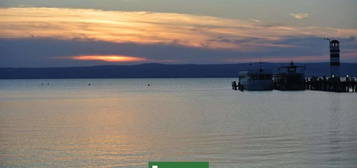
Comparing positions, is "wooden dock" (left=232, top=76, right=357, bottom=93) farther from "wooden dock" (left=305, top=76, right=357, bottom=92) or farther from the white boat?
the white boat

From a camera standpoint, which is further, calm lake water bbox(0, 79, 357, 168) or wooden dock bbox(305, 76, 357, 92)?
wooden dock bbox(305, 76, 357, 92)

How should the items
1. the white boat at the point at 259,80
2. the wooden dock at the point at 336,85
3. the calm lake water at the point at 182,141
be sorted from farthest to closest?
the white boat at the point at 259,80, the wooden dock at the point at 336,85, the calm lake water at the point at 182,141

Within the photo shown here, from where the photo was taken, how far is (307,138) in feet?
131

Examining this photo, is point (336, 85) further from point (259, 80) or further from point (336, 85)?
point (259, 80)

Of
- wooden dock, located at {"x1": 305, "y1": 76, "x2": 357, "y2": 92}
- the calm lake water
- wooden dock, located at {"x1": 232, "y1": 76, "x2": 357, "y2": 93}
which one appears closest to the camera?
the calm lake water

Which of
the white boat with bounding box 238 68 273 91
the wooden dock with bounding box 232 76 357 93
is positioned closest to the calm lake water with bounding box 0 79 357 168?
the wooden dock with bounding box 232 76 357 93

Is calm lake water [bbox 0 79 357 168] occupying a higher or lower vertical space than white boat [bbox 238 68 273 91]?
lower

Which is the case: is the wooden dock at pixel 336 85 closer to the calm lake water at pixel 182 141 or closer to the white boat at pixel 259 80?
the white boat at pixel 259 80

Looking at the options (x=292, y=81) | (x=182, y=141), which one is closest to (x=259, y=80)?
(x=292, y=81)

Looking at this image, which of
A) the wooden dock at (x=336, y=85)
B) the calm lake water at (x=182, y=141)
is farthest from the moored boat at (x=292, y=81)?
the calm lake water at (x=182, y=141)

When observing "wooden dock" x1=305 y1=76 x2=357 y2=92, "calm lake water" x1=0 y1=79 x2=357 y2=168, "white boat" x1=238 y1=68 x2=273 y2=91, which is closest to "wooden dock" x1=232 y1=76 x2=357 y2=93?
"wooden dock" x1=305 y1=76 x2=357 y2=92

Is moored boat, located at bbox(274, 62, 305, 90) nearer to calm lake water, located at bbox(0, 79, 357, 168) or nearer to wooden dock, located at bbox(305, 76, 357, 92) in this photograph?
wooden dock, located at bbox(305, 76, 357, 92)

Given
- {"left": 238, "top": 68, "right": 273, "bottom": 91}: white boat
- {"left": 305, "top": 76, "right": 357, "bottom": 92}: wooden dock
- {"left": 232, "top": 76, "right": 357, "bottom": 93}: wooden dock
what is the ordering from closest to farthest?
{"left": 232, "top": 76, "right": 357, "bottom": 93}: wooden dock < {"left": 305, "top": 76, "right": 357, "bottom": 92}: wooden dock < {"left": 238, "top": 68, "right": 273, "bottom": 91}: white boat

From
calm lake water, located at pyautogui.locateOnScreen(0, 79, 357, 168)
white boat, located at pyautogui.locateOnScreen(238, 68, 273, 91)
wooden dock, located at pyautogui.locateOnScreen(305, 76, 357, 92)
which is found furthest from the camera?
Answer: white boat, located at pyautogui.locateOnScreen(238, 68, 273, 91)
